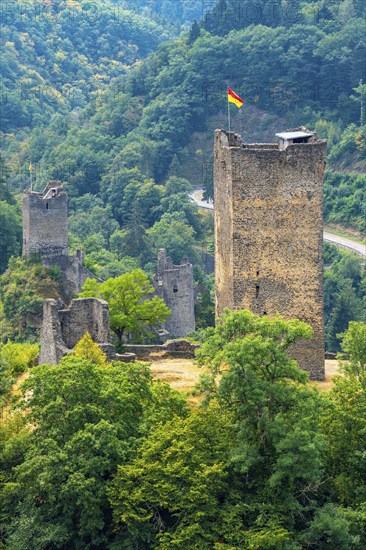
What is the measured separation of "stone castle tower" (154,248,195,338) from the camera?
74.6 meters

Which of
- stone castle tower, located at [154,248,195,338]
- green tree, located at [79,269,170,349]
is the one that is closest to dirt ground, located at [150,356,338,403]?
green tree, located at [79,269,170,349]

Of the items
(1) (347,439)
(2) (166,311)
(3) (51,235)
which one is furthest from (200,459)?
(3) (51,235)

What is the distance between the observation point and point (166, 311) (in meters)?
49.6

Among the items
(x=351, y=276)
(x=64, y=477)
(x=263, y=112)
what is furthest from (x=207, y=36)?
(x=64, y=477)

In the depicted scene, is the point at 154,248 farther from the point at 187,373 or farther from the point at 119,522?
the point at 119,522

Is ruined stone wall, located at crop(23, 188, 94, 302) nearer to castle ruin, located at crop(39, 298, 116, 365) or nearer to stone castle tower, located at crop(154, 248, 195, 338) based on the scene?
stone castle tower, located at crop(154, 248, 195, 338)

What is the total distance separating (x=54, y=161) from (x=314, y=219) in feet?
317

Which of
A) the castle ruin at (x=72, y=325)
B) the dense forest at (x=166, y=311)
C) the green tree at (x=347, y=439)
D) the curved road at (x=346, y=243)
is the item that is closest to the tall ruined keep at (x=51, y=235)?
the dense forest at (x=166, y=311)

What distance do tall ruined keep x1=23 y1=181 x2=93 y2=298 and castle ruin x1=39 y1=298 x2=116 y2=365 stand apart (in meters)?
33.1

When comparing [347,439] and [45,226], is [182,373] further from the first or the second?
[45,226]

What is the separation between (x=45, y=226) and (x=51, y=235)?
2.03ft

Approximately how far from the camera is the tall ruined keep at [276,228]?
3944cm

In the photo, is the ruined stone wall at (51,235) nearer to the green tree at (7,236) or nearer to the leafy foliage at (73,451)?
the green tree at (7,236)

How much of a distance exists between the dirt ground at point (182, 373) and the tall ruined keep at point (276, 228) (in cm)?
153
